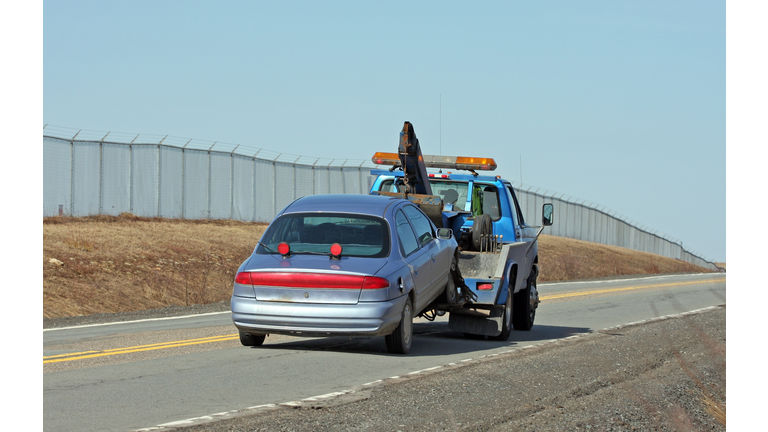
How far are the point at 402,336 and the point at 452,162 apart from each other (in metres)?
5.30

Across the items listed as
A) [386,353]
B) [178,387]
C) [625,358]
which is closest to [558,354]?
[625,358]

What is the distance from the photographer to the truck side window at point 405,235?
1065 centimetres

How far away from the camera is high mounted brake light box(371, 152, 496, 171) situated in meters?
14.8

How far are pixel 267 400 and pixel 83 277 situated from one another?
17.6 metres

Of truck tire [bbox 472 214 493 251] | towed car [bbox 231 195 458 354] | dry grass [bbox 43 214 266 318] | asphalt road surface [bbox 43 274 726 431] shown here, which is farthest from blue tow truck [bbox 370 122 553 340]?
dry grass [bbox 43 214 266 318]

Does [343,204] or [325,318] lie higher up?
[343,204]

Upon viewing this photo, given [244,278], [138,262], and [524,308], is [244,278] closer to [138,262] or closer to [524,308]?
[524,308]

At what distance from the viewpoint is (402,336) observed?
33.7ft

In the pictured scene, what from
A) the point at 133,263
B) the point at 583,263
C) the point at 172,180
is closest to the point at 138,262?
the point at 133,263

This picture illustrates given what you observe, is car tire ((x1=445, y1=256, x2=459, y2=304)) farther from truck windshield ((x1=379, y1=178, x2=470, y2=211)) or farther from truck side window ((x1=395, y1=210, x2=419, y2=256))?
truck windshield ((x1=379, y1=178, x2=470, y2=211))

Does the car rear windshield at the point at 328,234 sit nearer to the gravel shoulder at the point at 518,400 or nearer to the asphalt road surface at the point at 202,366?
the asphalt road surface at the point at 202,366

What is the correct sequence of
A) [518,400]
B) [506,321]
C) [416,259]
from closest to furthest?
[518,400] → [416,259] → [506,321]

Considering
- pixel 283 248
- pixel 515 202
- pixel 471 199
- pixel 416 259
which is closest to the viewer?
pixel 283 248

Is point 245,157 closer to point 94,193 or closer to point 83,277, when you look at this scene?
point 94,193
